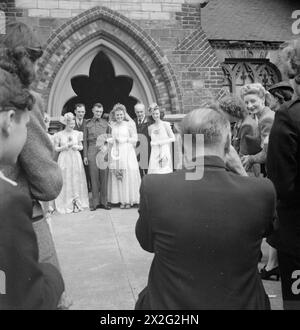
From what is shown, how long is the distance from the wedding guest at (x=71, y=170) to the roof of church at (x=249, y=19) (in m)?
5.72

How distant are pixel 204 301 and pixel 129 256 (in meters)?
3.05

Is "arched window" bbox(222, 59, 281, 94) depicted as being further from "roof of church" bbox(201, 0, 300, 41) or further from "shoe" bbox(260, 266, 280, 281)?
"shoe" bbox(260, 266, 280, 281)

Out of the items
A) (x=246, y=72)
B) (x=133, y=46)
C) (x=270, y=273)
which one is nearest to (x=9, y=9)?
(x=133, y=46)

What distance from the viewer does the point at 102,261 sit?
15.0 ft

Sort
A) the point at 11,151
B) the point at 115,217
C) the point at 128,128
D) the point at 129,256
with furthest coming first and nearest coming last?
the point at 128,128 → the point at 115,217 → the point at 129,256 → the point at 11,151

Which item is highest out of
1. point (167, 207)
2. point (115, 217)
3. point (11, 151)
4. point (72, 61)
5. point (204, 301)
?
point (72, 61)

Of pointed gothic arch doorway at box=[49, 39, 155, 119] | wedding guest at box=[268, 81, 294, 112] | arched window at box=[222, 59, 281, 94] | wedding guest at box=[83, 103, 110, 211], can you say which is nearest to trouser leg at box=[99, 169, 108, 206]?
wedding guest at box=[83, 103, 110, 211]

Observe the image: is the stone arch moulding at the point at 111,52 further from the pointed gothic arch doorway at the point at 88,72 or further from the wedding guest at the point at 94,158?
the wedding guest at the point at 94,158

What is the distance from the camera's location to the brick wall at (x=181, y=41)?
30.0 ft

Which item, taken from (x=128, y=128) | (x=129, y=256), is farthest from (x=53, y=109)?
(x=129, y=256)

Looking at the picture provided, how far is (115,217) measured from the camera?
22.8 feet

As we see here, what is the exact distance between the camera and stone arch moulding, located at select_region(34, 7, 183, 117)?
874 cm

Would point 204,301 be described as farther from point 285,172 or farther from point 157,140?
point 157,140

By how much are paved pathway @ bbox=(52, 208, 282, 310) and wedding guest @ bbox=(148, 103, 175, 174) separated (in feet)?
4.92
